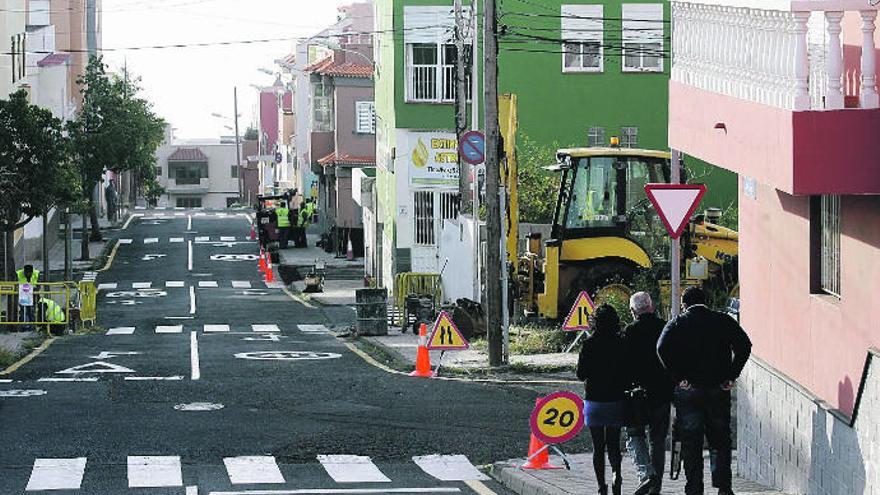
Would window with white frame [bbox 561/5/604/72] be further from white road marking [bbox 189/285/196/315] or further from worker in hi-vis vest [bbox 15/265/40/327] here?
worker in hi-vis vest [bbox 15/265/40/327]

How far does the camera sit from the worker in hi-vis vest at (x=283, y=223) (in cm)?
7400

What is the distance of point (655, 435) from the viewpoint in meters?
15.2

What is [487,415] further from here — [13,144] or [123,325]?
[13,144]

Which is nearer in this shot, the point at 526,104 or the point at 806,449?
the point at 806,449

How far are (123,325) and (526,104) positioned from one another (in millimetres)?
13484

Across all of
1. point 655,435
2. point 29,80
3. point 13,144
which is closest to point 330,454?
point 655,435

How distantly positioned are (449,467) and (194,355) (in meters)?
14.7

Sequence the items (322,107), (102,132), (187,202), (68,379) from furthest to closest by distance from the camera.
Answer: (187,202), (322,107), (102,132), (68,379)

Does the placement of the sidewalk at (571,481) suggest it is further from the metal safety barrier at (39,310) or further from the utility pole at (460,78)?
the metal safety barrier at (39,310)

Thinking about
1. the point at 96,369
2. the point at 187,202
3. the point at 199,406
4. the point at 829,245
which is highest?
the point at 829,245

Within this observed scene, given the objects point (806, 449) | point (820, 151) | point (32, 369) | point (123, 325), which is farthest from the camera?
point (123, 325)

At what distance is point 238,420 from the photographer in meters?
22.4

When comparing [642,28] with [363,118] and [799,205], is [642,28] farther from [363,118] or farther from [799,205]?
[799,205]

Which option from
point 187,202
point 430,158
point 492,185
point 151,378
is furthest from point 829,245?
point 187,202
